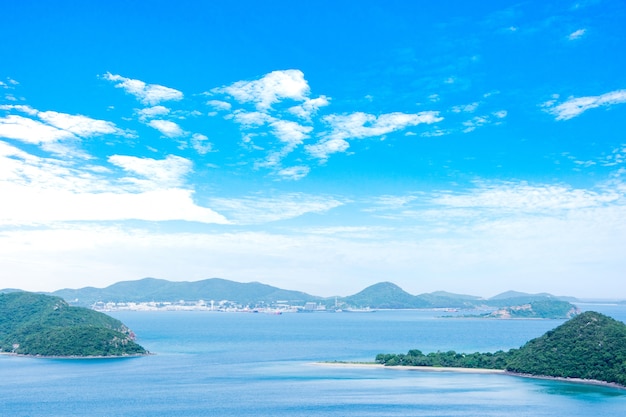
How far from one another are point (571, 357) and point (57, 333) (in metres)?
114

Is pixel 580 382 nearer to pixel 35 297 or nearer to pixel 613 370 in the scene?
pixel 613 370

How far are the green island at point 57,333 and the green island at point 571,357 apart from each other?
6848 cm

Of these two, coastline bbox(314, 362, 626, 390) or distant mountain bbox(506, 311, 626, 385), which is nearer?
coastline bbox(314, 362, 626, 390)

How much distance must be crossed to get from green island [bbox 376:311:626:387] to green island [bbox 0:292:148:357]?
68484 mm

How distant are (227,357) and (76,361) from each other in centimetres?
3359

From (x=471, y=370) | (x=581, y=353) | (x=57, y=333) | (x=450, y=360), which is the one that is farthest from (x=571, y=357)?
(x=57, y=333)

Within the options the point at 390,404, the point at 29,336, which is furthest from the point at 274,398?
the point at 29,336

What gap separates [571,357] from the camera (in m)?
104

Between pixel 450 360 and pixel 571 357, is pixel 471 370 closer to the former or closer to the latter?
pixel 450 360

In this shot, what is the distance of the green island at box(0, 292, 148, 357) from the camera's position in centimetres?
14000

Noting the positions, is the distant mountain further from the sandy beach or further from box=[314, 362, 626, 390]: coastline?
the sandy beach

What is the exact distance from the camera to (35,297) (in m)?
186

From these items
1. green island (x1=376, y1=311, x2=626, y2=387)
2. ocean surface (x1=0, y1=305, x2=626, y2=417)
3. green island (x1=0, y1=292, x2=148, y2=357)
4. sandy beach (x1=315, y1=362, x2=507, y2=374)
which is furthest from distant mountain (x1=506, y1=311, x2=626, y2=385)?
green island (x1=0, y1=292, x2=148, y2=357)

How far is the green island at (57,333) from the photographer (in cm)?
14000
